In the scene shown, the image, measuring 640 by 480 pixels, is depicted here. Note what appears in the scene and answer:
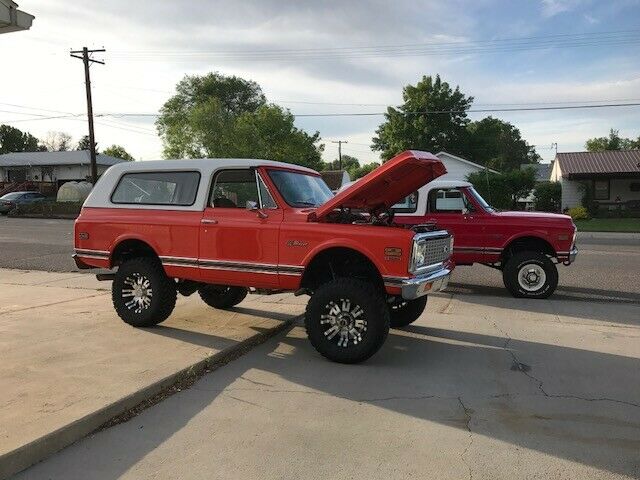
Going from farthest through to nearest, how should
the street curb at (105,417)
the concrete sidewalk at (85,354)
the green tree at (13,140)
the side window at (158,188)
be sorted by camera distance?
1. the green tree at (13,140)
2. the side window at (158,188)
3. the concrete sidewalk at (85,354)
4. the street curb at (105,417)

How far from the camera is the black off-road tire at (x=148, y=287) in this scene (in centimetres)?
665

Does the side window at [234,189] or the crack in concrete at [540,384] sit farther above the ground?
the side window at [234,189]

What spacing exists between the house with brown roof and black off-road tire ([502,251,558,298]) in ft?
91.1

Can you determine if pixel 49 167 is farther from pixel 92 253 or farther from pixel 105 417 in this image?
pixel 105 417

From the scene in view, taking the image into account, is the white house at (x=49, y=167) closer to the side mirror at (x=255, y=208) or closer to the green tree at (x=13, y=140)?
the green tree at (x=13, y=140)

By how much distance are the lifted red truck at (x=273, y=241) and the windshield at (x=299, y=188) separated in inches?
0.7

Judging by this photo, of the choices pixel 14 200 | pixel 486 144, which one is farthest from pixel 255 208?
pixel 486 144

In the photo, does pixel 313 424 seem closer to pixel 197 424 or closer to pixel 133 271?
pixel 197 424

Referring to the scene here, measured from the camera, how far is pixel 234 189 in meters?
6.33

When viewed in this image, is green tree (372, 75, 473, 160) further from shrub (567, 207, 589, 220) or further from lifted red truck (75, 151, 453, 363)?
lifted red truck (75, 151, 453, 363)

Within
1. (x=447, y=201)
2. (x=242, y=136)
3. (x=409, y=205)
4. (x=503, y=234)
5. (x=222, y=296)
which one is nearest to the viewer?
(x=222, y=296)

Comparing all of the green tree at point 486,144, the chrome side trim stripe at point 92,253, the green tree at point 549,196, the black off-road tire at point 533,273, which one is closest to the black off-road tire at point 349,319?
the chrome side trim stripe at point 92,253

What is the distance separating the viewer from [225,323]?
7059 mm

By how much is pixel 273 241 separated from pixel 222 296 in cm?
228
